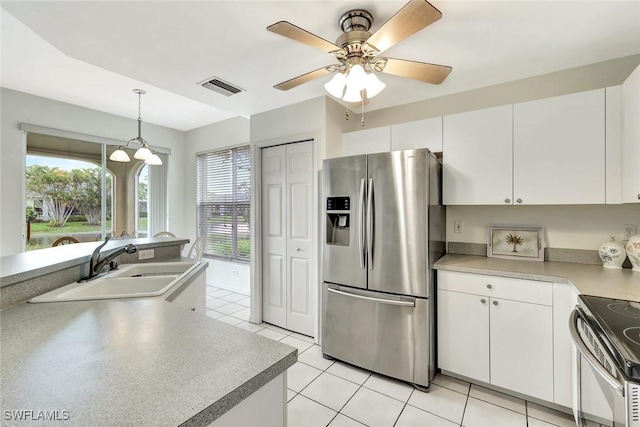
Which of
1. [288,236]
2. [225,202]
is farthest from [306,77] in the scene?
[225,202]

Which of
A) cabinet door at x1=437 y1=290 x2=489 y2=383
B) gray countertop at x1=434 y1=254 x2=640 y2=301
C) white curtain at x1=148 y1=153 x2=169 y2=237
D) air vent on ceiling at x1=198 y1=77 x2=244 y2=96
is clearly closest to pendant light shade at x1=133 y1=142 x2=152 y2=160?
air vent on ceiling at x1=198 y1=77 x2=244 y2=96

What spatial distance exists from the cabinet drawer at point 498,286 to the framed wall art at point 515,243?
0.55m

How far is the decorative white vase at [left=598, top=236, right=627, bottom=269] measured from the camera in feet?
6.45

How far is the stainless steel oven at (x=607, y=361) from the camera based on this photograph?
896 mm

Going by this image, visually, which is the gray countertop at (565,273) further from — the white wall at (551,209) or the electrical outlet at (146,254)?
the electrical outlet at (146,254)

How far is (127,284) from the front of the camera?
1766 mm

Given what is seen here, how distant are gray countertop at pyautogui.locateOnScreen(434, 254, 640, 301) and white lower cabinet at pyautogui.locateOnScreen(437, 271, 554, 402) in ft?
0.17

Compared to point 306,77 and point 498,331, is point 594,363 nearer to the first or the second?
point 498,331

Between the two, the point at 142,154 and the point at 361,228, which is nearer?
the point at 361,228

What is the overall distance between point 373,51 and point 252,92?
1.44 metres

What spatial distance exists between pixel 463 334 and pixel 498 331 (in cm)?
23

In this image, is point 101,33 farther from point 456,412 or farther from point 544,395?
point 544,395

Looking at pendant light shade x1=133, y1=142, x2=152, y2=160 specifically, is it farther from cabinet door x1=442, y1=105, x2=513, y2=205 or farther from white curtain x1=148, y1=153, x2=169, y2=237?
cabinet door x1=442, y1=105, x2=513, y2=205

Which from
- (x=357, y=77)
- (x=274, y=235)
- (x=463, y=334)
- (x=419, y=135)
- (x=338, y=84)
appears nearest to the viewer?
(x=357, y=77)
